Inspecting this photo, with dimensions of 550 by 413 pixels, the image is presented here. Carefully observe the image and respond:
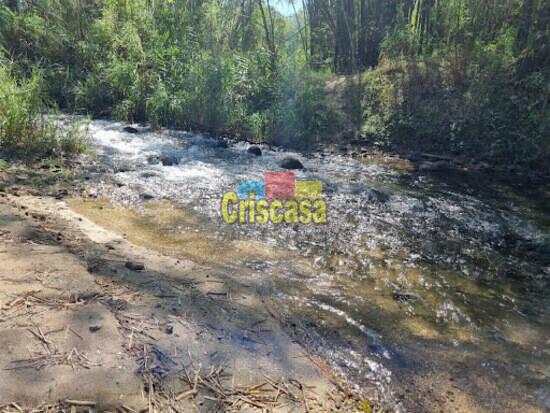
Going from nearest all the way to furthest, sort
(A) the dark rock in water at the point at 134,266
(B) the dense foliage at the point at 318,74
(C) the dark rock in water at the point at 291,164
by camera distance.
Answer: (A) the dark rock in water at the point at 134,266 < (C) the dark rock in water at the point at 291,164 < (B) the dense foliage at the point at 318,74

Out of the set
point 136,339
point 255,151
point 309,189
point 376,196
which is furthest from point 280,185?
point 136,339

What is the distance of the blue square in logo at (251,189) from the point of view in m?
4.52

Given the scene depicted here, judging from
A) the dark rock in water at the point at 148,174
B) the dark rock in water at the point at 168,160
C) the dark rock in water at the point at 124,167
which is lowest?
the dark rock in water at the point at 148,174

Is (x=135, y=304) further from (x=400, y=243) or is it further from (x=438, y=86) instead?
(x=438, y=86)

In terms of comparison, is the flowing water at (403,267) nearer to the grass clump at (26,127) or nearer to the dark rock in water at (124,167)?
the dark rock in water at (124,167)

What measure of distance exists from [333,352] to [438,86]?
21.0 ft

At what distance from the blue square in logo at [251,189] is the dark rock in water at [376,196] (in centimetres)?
121

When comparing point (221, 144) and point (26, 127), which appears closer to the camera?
point (26, 127)

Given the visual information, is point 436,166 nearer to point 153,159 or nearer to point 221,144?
point 221,144

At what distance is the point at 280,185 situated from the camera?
4.99 metres

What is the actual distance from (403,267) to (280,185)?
7.22 ft

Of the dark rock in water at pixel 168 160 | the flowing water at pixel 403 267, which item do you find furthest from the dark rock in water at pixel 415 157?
the dark rock in water at pixel 168 160

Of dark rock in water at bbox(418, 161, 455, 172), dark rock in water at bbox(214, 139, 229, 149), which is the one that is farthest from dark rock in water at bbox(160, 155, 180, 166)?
dark rock in water at bbox(418, 161, 455, 172)

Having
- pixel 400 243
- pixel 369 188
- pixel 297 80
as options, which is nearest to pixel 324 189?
Answer: pixel 369 188
